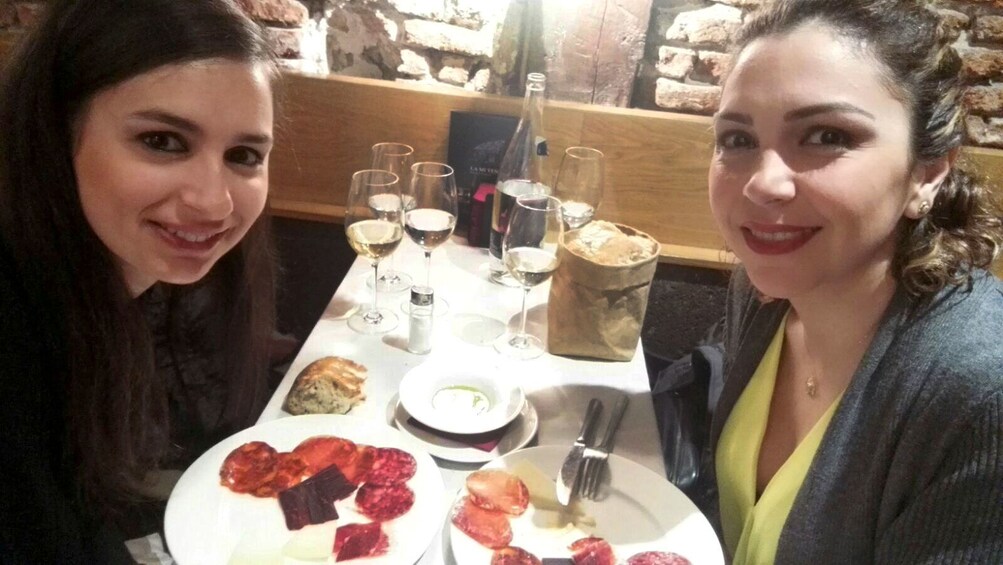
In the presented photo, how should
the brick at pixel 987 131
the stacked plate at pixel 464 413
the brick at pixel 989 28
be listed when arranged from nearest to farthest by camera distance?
the stacked plate at pixel 464 413, the brick at pixel 989 28, the brick at pixel 987 131

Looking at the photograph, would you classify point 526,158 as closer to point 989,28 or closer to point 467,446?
point 467,446

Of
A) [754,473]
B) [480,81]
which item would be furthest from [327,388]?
[480,81]

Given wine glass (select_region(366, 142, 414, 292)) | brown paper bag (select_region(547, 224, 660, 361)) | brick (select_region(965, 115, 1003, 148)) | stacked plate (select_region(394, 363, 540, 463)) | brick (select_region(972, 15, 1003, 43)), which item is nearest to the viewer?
stacked plate (select_region(394, 363, 540, 463))

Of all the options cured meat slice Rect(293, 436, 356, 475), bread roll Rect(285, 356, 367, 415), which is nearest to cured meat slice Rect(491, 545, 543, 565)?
cured meat slice Rect(293, 436, 356, 475)

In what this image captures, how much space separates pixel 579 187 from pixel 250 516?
3.09 feet

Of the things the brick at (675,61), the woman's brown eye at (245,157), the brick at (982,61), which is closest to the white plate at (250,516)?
the woman's brown eye at (245,157)

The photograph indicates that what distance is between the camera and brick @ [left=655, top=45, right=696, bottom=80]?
186 centimetres

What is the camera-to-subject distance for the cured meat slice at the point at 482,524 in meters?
0.85

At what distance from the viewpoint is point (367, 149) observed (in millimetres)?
1934

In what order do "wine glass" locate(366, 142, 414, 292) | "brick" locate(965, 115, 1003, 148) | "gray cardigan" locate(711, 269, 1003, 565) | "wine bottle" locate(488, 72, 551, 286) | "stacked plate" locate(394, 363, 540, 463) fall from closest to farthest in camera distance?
1. "gray cardigan" locate(711, 269, 1003, 565)
2. "stacked plate" locate(394, 363, 540, 463)
3. "wine glass" locate(366, 142, 414, 292)
4. "wine bottle" locate(488, 72, 551, 286)
5. "brick" locate(965, 115, 1003, 148)

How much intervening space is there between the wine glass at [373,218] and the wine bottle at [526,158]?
13.0 inches

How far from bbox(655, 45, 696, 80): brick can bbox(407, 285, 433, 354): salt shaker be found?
3.32 ft

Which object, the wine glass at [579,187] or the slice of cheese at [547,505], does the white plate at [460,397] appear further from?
the wine glass at [579,187]

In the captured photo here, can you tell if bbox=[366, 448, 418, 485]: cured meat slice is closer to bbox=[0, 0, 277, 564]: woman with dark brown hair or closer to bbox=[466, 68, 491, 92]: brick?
bbox=[0, 0, 277, 564]: woman with dark brown hair
